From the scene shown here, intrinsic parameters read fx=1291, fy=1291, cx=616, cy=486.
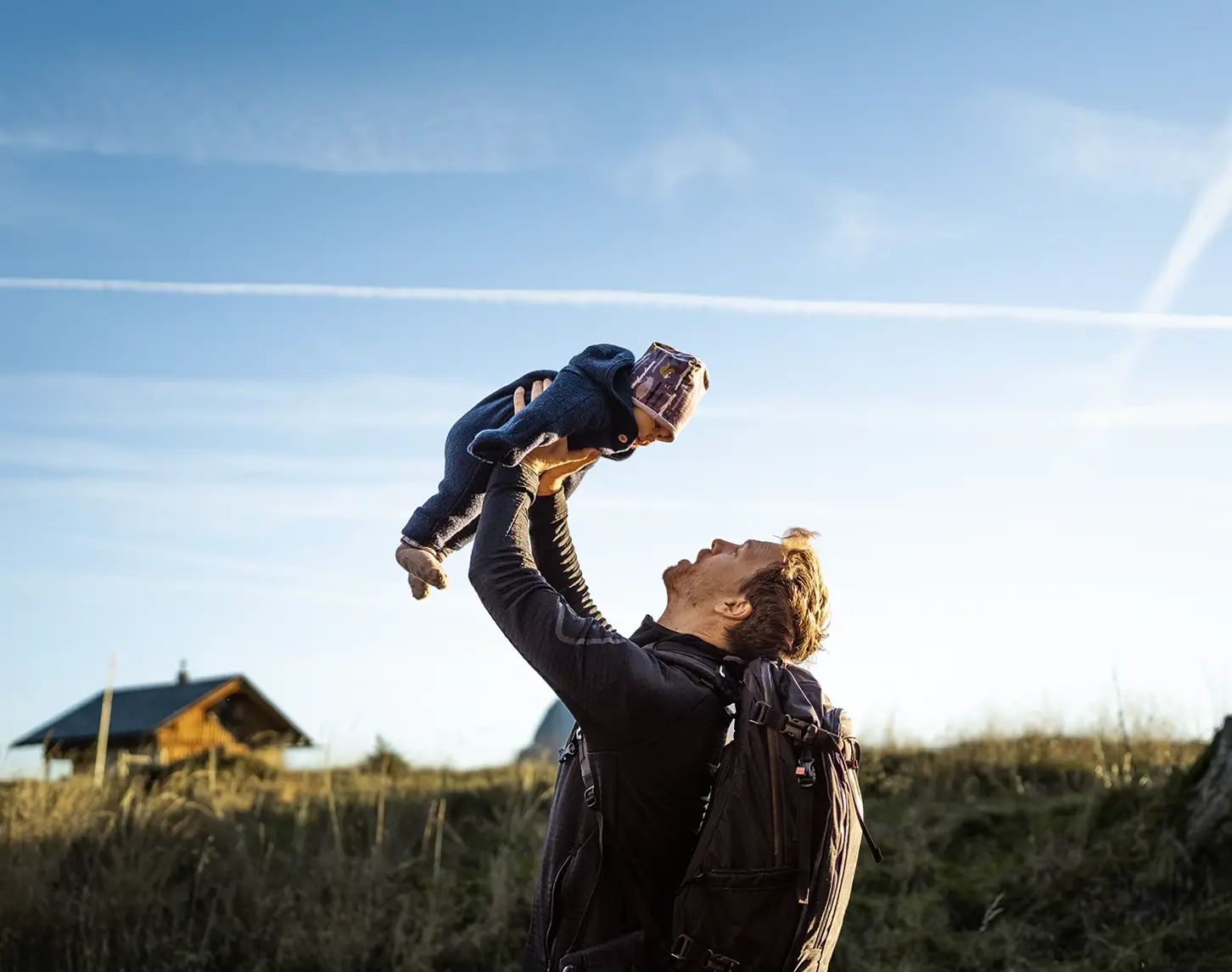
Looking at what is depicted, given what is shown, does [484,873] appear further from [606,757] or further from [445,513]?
[606,757]

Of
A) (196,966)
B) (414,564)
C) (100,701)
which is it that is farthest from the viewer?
(100,701)

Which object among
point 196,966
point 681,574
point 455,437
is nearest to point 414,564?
point 455,437

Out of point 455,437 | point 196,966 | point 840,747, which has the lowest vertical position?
point 196,966

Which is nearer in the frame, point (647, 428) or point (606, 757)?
point (606, 757)

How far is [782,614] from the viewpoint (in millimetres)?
3418

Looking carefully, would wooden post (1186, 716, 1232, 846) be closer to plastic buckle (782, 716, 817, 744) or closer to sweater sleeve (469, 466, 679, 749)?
plastic buckle (782, 716, 817, 744)

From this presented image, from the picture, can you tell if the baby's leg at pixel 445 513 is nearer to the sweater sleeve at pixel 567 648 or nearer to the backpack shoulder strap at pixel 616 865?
the sweater sleeve at pixel 567 648

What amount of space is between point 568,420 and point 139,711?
34886 mm

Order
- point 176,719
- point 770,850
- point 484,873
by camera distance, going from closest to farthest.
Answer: point 770,850 < point 484,873 < point 176,719

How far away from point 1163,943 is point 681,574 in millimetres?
5183

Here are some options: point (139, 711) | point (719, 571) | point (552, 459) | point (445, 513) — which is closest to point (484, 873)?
point (445, 513)

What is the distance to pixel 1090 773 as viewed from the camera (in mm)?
9766

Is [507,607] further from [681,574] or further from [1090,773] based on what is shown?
[1090,773]

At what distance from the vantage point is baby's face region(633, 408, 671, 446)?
347 centimetres
